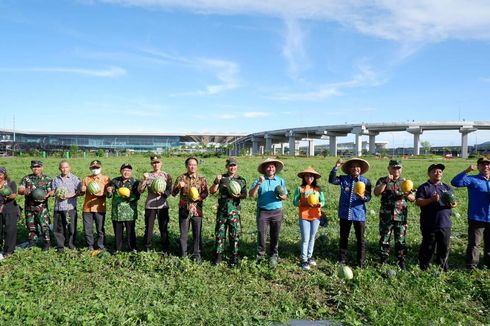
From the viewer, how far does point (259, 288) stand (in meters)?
6.67

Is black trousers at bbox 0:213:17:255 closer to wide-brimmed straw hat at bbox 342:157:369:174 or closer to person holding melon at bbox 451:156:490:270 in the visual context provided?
wide-brimmed straw hat at bbox 342:157:369:174

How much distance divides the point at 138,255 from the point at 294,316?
3675 mm

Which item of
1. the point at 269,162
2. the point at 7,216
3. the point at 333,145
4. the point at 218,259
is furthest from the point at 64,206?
the point at 333,145

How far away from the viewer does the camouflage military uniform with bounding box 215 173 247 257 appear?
307 inches

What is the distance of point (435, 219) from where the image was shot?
754 cm

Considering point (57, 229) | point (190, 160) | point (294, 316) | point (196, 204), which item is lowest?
point (294, 316)

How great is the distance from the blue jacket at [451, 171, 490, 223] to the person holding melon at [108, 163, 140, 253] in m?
6.84

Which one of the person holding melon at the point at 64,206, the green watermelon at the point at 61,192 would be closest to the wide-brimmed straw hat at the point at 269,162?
the person holding melon at the point at 64,206

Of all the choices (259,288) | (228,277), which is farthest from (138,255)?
(259,288)

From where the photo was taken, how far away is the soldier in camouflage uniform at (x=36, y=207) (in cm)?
855

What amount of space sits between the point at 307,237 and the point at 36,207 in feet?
19.7

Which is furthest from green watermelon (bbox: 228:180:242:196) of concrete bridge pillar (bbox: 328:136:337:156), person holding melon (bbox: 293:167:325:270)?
concrete bridge pillar (bbox: 328:136:337:156)

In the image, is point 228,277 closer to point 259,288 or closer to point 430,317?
point 259,288

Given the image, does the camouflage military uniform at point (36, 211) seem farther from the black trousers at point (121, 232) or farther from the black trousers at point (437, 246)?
the black trousers at point (437, 246)
